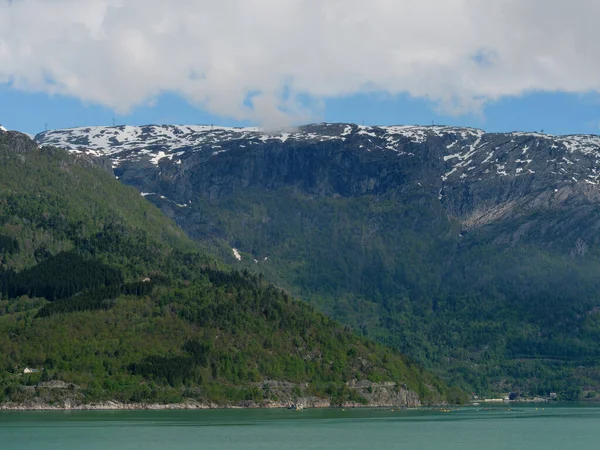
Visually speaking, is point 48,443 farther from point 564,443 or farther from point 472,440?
point 564,443

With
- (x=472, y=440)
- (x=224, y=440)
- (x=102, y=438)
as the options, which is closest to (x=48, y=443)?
(x=102, y=438)

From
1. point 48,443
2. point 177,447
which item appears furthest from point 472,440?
point 48,443

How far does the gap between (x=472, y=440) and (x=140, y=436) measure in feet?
173

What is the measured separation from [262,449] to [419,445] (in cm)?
2554

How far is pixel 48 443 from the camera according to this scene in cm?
18225

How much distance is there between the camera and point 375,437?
655ft

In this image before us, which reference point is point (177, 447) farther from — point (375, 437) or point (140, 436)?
point (375, 437)

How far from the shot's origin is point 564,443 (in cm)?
19438

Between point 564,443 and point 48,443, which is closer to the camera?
point 48,443

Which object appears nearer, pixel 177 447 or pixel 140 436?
pixel 177 447

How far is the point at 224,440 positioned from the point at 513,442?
45.7m

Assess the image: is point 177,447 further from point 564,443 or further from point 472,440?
point 564,443

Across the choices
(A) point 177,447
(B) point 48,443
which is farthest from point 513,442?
(B) point 48,443

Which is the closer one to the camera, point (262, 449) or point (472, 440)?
point (262, 449)
